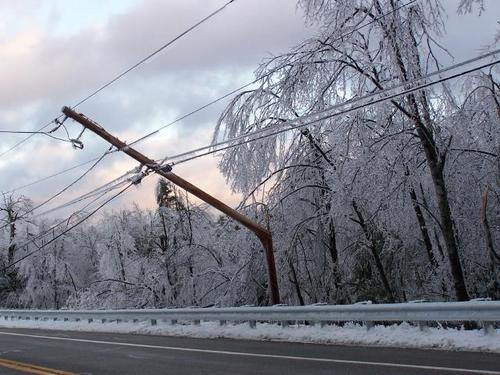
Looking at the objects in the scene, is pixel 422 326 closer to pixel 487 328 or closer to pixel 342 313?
pixel 487 328

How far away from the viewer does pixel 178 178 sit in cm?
1817

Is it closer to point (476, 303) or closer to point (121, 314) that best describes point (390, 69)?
point (476, 303)

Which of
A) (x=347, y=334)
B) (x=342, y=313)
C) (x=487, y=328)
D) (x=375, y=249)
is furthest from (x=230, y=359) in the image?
(x=375, y=249)

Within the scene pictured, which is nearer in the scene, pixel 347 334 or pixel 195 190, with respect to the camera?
pixel 347 334

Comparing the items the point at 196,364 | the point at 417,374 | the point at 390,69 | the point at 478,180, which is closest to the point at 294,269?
the point at 478,180

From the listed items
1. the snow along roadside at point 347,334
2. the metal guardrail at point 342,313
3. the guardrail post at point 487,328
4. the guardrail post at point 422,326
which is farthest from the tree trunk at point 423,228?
the guardrail post at point 487,328

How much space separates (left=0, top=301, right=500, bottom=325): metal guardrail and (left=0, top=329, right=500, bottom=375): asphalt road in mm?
805

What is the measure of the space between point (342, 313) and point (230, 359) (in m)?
2.79

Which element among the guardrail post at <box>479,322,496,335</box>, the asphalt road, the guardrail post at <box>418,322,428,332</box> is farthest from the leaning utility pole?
the guardrail post at <box>479,322,496,335</box>

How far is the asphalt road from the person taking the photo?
7.94 meters

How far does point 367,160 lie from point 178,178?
623 cm

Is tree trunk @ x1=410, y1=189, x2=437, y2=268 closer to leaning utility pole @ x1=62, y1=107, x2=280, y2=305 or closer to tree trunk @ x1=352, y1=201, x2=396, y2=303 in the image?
tree trunk @ x1=352, y1=201, x2=396, y2=303

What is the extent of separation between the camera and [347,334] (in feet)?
37.0

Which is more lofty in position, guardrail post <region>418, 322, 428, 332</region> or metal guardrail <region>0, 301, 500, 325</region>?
metal guardrail <region>0, 301, 500, 325</region>
